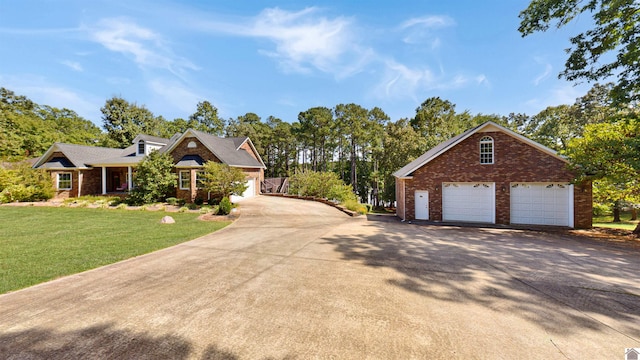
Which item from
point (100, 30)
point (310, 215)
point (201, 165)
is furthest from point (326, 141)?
point (100, 30)

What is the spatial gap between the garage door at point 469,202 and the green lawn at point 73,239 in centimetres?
1292

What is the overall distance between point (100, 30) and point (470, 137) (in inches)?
780

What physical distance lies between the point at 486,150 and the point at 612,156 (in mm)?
4690

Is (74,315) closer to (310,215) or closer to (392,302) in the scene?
(392,302)

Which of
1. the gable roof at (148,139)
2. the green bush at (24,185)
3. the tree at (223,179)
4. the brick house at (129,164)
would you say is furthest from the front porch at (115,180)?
the tree at (223,179)

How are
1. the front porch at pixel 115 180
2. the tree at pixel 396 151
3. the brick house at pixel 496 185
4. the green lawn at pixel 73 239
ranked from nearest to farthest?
the green lawn at pixel 73 239 → the brick house at pixel 496 185 → the front porch at pixel 115 180 → the tree at pixel 396 151

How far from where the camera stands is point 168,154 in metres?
21.3

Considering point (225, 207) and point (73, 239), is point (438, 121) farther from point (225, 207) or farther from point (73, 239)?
point (73, 239)

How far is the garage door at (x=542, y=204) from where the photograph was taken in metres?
12.8

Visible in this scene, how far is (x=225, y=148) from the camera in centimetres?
2428

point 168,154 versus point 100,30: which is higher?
point 100,30

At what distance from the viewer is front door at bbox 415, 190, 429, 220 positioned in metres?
14.8

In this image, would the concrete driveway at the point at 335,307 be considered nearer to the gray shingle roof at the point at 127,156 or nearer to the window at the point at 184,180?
the window at the point at 184,180

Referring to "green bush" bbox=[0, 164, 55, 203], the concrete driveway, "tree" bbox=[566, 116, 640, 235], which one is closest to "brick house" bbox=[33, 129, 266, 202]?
"green bush" bbox=[0, 164, 55, 203]
